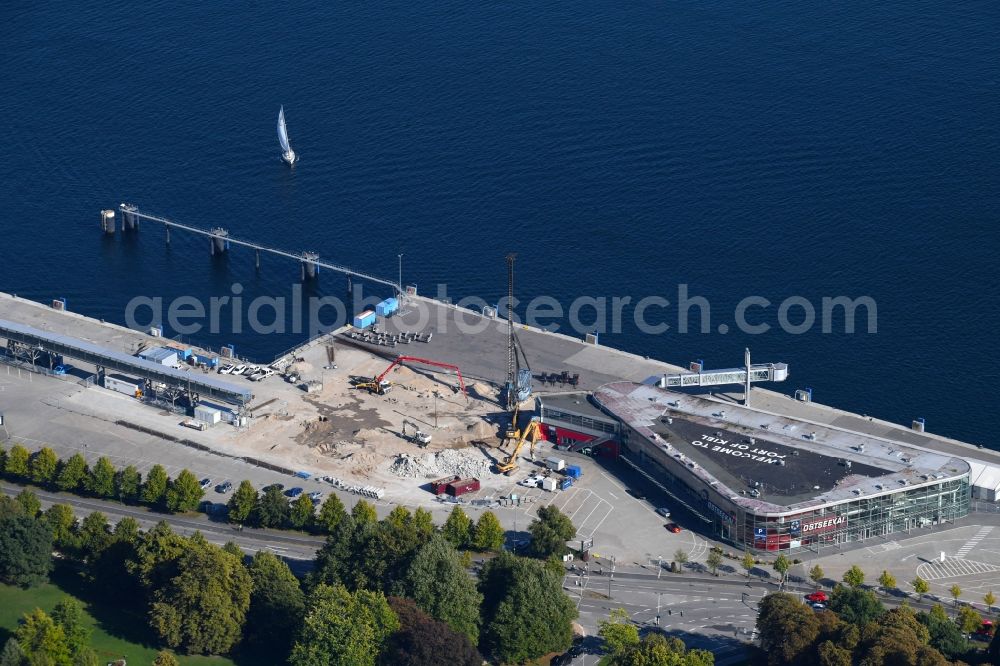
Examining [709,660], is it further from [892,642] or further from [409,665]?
[409,665]

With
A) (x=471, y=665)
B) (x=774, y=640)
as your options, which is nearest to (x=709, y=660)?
(x=774, y=640)

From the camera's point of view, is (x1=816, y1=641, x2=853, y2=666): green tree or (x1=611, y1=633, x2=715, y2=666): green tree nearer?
(x1=816, y1=641, x2=853, y2=666): green tree

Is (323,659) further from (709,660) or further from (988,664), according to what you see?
(988,664)

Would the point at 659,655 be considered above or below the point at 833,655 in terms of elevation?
below

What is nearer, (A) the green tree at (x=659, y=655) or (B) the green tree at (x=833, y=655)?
(B) the green tree at (x=833, y=655)

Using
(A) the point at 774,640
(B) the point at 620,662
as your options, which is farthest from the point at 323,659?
(A) the point at 774,640

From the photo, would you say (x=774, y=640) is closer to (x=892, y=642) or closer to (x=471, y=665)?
(x=892, y=642)

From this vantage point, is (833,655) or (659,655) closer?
(833,655)
